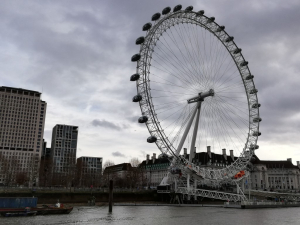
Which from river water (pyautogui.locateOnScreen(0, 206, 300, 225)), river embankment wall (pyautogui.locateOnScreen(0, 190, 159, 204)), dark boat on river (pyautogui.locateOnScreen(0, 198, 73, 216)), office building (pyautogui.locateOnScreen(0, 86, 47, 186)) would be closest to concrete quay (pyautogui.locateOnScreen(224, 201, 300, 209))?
river water (pyautogui.locateOnScreen(0, 206, 300, 225))

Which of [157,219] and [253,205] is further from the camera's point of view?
[253,205]

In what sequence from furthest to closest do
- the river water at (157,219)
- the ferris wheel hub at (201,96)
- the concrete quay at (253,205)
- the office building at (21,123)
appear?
the office building at (21,123) → the ferris wheel hub at (201,96) → the concrete quay at (253,205) → the river water at (157,219)

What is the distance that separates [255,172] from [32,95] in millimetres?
116304

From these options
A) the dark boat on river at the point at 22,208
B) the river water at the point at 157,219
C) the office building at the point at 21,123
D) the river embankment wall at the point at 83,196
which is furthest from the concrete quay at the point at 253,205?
the office building at the point at 21,123

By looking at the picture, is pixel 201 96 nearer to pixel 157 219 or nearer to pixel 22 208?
pixel 157 219

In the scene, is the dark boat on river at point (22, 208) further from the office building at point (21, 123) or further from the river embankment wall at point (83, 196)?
the office building at point (21, 123)

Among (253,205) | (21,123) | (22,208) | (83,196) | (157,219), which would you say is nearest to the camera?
(157,219)

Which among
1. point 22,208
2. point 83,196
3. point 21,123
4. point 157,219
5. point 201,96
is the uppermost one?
point 21,123

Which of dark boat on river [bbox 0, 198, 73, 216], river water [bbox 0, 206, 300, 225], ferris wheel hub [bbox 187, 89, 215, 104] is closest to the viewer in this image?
river water [bbox 0, 206, 300, 225]

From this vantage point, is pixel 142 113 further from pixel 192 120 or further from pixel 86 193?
pixel 86 193

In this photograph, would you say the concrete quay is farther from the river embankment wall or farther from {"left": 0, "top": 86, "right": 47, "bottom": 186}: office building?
{"left": 0, "top": 86, "right": 47, "bottom": 186}: office building

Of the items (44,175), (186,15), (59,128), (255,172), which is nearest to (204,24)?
(186,15)

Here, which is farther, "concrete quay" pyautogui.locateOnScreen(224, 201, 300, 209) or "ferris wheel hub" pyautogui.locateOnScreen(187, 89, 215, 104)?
"ferris wheel hub" pyautogui.locateOnScreen(187, 89, 215, 104)

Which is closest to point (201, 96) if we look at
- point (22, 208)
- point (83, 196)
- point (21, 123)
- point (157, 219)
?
point (157, 219)
